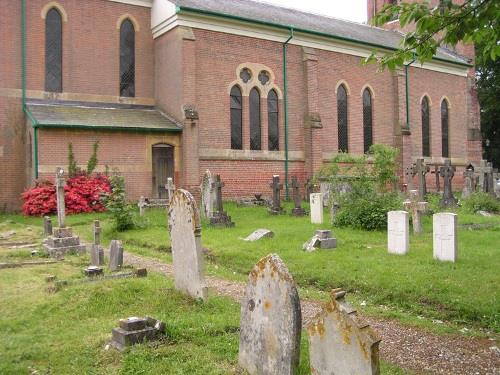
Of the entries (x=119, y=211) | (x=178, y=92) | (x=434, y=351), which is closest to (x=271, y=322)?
(x=434, y=351)

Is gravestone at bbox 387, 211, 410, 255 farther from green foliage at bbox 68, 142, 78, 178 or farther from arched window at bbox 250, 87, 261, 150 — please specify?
Answer: arched window at bbox 250, 87, 261, 150

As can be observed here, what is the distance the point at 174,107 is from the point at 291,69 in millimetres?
6765

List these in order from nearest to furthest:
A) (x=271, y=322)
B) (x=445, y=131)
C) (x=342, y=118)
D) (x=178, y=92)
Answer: (x=271, y=322), (x=178, y=92), (x=342, y=118), (x=445, y=131)

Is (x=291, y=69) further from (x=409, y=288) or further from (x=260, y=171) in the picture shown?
(x=409, y=288)

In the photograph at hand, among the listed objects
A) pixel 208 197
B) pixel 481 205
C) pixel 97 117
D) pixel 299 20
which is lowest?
pixel 481 205

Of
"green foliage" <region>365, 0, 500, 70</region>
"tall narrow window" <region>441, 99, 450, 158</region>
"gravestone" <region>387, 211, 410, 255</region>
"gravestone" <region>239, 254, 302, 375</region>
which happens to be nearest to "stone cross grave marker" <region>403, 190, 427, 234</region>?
"gravestone" <region>387, 211, 410, 255</region>

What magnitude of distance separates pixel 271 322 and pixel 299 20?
27.6 meters

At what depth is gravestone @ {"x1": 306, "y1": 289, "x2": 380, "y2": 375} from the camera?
3.76 m

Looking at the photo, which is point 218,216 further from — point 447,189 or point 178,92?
point 178,92

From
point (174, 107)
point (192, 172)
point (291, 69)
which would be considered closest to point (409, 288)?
point (192, 172)

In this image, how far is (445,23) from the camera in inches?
235

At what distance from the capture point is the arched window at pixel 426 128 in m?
33.8

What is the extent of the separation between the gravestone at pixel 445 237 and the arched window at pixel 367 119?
2129 cm

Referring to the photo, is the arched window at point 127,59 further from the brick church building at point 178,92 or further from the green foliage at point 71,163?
the green foliage at point 71,163
